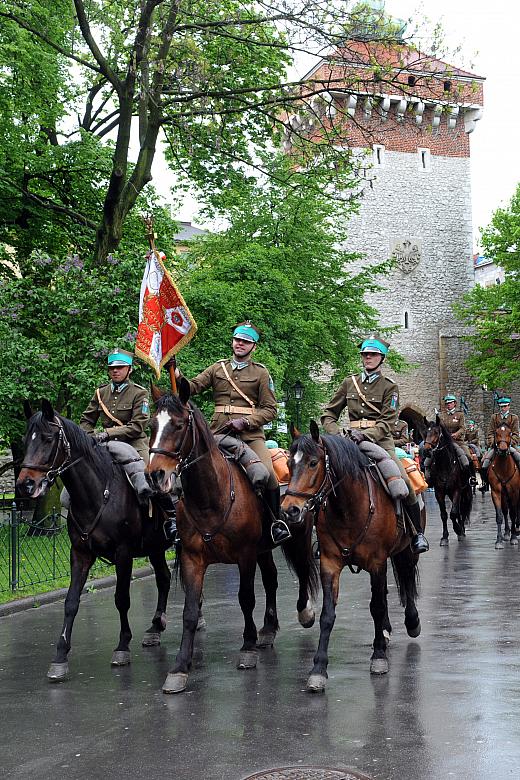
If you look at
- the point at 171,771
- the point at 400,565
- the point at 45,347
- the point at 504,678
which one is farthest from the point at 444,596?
the point at 45,347

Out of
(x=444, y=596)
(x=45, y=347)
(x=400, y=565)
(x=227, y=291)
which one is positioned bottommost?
(x=444, y=596)

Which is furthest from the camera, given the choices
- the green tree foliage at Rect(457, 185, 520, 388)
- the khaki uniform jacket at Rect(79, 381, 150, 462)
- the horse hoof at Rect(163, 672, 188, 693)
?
the green tree foliage at Rect(457, 185, 520, 388)

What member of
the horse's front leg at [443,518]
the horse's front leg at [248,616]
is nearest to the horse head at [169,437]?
the horse's front leg at [248,616]

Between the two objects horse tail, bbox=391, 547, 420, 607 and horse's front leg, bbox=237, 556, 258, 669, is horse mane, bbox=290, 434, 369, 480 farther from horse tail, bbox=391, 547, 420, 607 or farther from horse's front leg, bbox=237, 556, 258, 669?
horse tail, bbox=391, 547, 420, 607

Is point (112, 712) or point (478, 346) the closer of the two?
point (112, 712)

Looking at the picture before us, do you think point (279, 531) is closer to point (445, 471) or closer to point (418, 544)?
point (418, 544)

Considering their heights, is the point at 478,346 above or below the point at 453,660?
above

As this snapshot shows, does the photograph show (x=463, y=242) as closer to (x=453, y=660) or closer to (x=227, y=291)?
(x=227, y=291)

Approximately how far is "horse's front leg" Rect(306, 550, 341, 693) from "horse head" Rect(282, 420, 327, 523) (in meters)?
0.70

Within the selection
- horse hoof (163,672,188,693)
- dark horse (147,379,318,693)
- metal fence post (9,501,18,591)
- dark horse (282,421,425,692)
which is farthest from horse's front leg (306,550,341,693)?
metal fence post (9,501,18,591)

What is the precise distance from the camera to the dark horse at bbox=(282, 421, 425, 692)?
299 inches

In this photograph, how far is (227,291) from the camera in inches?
1011

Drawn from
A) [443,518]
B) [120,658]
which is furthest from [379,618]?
[443,518]

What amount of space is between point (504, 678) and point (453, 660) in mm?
835
